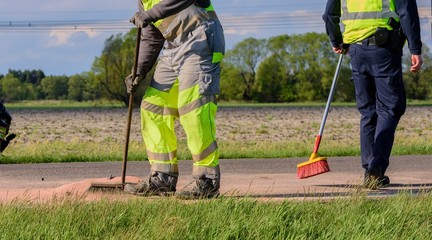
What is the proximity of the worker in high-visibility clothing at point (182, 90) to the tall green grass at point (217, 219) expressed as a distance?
0.74 metres

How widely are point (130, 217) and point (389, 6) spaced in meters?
3.36

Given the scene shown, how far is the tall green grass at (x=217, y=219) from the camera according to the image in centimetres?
493

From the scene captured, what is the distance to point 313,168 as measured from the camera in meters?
7.74

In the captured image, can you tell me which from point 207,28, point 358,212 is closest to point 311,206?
point 358,212

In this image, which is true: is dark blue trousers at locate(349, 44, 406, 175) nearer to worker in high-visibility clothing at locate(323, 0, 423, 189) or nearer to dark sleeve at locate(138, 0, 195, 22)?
worker in high-visibility clothing at locate(323, 0, 423, 189)

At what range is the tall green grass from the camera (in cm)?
493

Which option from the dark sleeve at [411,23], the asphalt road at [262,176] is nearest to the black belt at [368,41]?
the dark sleeve at [411,23]

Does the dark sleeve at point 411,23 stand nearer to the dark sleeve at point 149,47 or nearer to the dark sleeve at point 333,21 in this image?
the dark sleeve at point 333,21

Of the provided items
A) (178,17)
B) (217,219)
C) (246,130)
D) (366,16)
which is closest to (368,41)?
(366,16)

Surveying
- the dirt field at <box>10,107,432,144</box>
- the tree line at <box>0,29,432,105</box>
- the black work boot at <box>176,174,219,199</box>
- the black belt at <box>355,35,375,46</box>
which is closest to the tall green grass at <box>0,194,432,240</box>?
the black work boot at <box>176,174,219,199</box>

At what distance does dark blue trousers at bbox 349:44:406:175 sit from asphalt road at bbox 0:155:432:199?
0.31 metres

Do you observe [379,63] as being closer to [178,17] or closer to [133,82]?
[178,17]

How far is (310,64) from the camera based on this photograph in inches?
4397

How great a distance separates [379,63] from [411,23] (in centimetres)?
44
